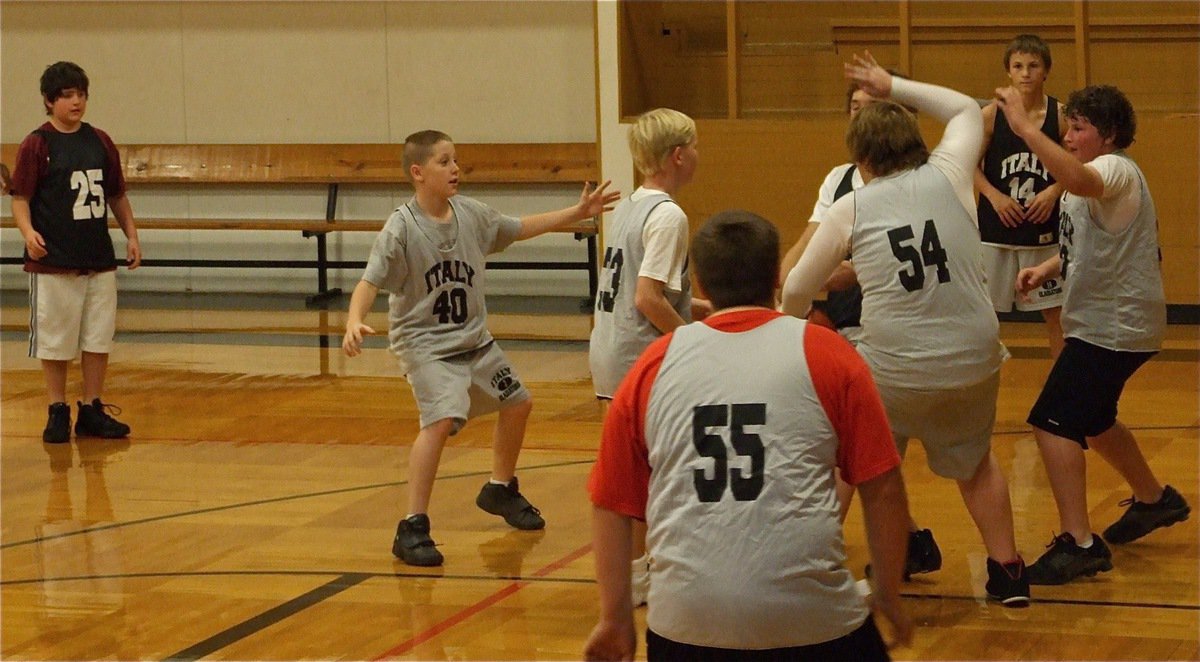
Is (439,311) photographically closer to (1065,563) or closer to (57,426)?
(1065,563)

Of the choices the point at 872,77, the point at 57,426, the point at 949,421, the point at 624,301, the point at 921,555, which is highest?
the point at 872,77

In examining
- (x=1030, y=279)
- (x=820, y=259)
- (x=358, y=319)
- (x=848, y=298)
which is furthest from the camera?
(x=1030, y=279)

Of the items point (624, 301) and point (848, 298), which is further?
point (848, 298)

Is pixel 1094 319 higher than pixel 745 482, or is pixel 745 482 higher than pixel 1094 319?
pixel 1094 319

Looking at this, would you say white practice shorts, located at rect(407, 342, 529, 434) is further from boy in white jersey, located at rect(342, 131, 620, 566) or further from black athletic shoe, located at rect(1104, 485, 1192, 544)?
black athletic shoe, located at rect(1104, 485, 1192, 544)

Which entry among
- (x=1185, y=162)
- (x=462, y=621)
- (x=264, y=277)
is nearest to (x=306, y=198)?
(x=264, y=277)

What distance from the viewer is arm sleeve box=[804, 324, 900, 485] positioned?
2688 mm

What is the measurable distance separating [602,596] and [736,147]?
28.4 ft

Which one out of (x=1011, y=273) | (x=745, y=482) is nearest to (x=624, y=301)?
(x=745, y=482)

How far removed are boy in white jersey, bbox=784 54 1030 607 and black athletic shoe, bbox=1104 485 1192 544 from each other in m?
1.10

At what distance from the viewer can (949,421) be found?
450 centimetres

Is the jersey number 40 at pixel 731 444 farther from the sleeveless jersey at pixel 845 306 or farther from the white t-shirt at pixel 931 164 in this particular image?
the sleeveless jersey at pixel 845 306

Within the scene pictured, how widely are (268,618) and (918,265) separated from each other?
7.25 feet

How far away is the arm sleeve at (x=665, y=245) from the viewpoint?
4711mm
